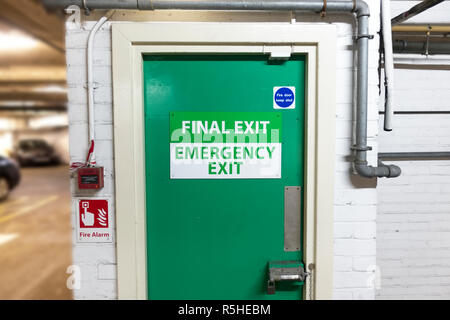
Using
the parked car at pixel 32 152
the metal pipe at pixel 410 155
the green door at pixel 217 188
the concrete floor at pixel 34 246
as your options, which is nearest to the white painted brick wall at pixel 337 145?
the green door at pixel 217 188

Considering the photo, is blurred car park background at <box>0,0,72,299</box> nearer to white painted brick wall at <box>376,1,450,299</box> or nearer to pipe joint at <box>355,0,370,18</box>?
pipe joint at <box>355,0,370,18</box>

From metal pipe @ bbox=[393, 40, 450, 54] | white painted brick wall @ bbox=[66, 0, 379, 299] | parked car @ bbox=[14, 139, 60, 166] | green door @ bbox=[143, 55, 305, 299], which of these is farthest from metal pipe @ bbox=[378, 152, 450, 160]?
parked car @ bbox=[14, 139, 60, 166]

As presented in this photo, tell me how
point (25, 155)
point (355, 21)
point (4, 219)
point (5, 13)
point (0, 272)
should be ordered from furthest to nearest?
1. point (25, 155)
2. point (4, 219)
3. point (0, 272)
4. point (5, 13)
5. point (355, 21)

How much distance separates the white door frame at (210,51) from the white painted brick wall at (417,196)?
925mm

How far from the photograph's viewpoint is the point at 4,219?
552 centimetres

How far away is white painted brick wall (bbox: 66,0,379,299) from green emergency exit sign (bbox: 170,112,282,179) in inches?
16.0

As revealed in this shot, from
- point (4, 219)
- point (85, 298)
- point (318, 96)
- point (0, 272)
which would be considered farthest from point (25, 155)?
point (318, 96)

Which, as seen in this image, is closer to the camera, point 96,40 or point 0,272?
point 96,40

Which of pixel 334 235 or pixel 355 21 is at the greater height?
pixel 355 21

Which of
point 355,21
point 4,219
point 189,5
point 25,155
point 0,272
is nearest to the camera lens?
point 189,5

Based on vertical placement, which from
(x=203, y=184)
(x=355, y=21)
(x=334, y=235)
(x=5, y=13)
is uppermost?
(x=5, y=13)

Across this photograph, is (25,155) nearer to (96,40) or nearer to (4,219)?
(4,219)

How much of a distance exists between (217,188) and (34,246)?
160 inches

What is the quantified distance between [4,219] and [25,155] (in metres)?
10.1
